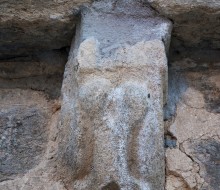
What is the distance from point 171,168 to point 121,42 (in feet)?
1.11

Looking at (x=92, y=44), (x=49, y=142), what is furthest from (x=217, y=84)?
(x=49, y=142)

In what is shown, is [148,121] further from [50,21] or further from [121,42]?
[50,21]

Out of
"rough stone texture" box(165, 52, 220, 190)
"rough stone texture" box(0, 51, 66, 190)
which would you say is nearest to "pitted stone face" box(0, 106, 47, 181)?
"rough stone texture" box(0, 51, 66, 190)

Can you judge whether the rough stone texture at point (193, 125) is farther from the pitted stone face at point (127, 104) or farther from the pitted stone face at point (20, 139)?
the pitted stone face at point (20, 139)

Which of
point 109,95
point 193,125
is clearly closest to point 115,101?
point 109,95

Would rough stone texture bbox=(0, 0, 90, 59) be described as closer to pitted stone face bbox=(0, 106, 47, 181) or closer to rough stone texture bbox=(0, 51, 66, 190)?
rough stone texture bbox=(0, 51, 66, 190)

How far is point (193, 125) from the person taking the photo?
164 centimetres

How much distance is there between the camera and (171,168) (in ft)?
5.11

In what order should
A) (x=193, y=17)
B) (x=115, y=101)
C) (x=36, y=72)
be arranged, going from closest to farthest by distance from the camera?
(x=115, y=101) < (x=193, y=17) < (x=36, y=72)

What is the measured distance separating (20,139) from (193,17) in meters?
0.55

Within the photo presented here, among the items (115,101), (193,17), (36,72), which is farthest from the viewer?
(36,72)

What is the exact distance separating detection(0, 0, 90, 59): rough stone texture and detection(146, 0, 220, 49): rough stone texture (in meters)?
0.22

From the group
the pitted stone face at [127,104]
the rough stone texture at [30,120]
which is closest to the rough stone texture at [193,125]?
the pitted stone face at [127,104]

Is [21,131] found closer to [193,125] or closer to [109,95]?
[109,95]
